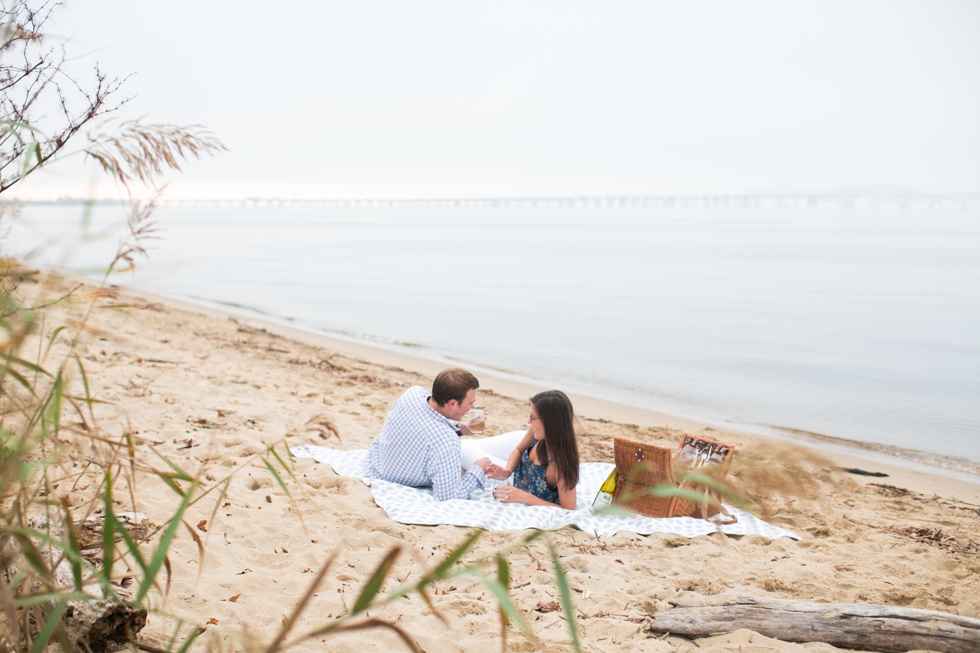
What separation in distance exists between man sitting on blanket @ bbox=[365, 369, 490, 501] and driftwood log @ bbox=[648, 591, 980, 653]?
1.98m

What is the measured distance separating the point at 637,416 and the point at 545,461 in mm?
4739

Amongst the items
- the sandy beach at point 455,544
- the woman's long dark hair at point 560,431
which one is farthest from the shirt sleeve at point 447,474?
the woman's long dark hair at point 560,431

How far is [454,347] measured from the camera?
14344mm

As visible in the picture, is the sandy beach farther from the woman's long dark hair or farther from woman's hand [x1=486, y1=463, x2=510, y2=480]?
woman's hand [x1=486, y1=463, x2=510, y2=480]

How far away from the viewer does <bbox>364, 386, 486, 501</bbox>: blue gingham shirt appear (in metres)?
5.00

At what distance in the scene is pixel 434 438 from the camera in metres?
5.02

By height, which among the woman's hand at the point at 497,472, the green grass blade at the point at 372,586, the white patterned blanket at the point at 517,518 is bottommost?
the white patterned blanket at the point at 517,518

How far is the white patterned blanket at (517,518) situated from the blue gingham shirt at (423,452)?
8 cm

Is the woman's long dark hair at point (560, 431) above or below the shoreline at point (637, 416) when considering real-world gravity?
above

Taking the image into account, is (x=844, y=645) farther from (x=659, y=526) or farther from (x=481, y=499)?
(x=481, y=499)

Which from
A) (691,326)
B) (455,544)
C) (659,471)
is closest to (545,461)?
(659,471)

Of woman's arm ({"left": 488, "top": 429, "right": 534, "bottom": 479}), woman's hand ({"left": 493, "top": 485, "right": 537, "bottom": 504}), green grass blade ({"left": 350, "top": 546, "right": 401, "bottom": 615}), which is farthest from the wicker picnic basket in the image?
green grass blade ({"left": 350, "top": 546, "right": 401, "bottom": 615})

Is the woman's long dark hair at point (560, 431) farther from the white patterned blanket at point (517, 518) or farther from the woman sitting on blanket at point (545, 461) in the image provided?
the white patterned blanket at point (517, 518)

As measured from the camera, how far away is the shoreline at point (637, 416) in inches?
285
